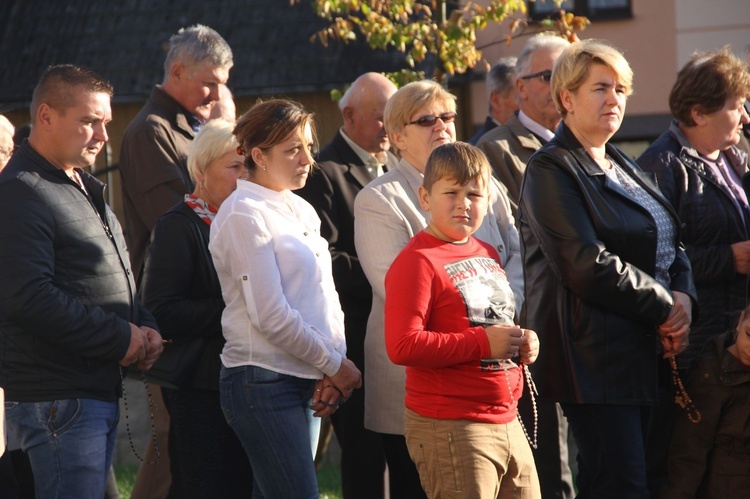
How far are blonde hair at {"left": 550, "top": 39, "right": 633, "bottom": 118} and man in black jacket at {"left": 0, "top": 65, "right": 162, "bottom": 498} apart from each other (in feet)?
6.03

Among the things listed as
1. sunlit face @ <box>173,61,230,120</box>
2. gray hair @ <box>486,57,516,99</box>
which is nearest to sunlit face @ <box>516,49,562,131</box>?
gray hair @ <box>486,57,516,99</box>

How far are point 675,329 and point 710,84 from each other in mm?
1522

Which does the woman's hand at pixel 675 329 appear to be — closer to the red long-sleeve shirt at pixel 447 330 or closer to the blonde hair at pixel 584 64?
the red long-sleeve shirt at pixel 447 330

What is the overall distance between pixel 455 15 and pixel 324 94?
530 cm

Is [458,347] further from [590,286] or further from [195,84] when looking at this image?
[195,84]

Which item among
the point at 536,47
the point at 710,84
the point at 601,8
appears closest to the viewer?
the point at 710,84

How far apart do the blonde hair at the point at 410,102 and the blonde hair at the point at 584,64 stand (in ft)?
1.86

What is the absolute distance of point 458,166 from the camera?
404cm

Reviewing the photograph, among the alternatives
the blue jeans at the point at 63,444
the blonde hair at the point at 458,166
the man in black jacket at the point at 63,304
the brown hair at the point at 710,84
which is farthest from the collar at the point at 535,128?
the blue jeans at the point at 63,444

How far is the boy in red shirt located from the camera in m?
3.87

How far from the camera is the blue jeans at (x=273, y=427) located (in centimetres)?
404

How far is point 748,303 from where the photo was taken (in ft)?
17.3

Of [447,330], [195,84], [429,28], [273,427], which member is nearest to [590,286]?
[447,330]

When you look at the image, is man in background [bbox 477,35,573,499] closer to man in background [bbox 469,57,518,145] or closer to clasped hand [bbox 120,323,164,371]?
man in background [bbox 469,57,518,145]
